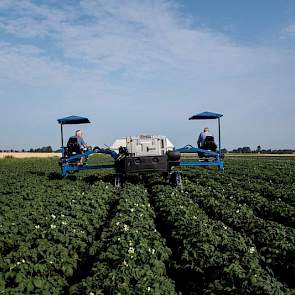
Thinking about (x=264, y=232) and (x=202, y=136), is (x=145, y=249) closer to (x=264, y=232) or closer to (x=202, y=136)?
(x=264, y=232)

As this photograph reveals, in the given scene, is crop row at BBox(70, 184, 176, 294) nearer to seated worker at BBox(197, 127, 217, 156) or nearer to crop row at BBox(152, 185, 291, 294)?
crop row at BBox(152, 185, 291, 294)

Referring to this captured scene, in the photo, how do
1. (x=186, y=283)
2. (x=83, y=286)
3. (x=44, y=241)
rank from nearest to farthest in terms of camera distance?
(x=83, y=286) < (x=186, y=283) < (x=44, y=241)

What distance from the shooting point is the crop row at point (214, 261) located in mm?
5938

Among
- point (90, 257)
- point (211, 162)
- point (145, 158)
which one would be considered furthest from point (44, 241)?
point (211, 162)

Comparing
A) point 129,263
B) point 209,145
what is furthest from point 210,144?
point 129,263

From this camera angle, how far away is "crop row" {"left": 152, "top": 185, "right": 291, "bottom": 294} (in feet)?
19.5

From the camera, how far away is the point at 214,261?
685 centimetres

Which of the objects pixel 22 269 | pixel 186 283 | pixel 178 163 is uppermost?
pixel 178 163

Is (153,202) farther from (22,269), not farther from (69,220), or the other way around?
(22,269)

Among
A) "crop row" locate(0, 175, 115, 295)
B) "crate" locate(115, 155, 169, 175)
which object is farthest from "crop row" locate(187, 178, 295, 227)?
"crop row" locate(0, 175, 115, 295)

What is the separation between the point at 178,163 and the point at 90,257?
10.4 metres

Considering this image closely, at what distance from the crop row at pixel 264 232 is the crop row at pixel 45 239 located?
305cm

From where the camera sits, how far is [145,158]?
1730cm

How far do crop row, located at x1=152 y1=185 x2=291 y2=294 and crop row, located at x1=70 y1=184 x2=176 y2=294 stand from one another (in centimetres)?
37
